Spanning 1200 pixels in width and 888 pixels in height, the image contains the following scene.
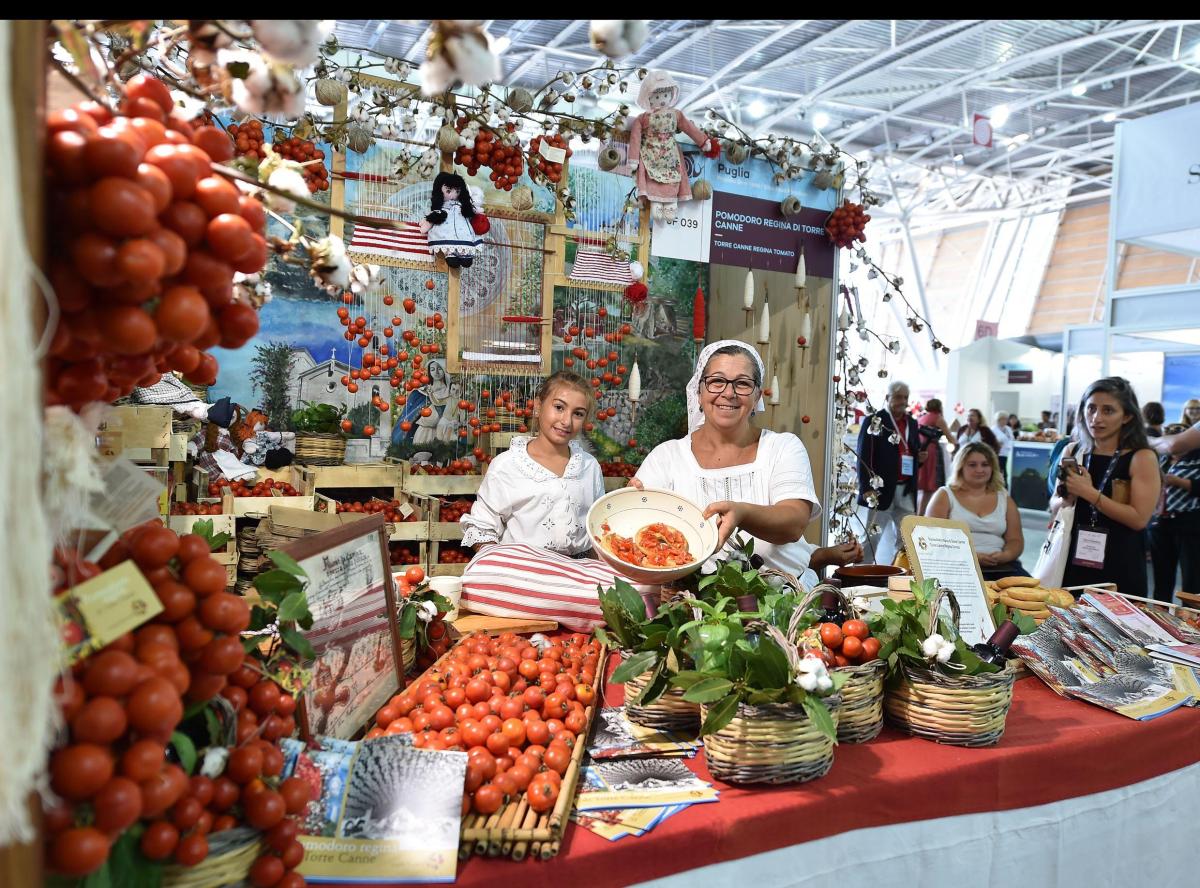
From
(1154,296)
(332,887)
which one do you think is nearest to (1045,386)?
(1154,296)

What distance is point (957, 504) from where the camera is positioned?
4.75 metres

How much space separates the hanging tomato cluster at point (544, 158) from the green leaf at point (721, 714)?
317cm

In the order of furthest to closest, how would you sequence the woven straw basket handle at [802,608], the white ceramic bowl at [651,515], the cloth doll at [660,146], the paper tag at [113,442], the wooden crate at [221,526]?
the cloth doll at [660,146] → the wooden crate at [221,526] → the paper tag at [113,442] → the white ceramic bowl at [651,515] → the woven straw basket handle at [802,608]

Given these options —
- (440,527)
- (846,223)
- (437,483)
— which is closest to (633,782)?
(440,527)

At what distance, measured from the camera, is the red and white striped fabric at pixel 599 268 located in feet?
14.5

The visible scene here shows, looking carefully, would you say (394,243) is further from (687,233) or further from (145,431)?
(687,233)

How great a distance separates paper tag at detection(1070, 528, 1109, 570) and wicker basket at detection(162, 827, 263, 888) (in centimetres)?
404

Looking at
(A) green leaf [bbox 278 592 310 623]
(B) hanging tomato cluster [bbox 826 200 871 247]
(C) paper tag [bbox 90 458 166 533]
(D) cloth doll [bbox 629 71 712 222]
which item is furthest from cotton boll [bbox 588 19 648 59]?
(B) hanging tomato cluster [bbox 826 200 871 247]

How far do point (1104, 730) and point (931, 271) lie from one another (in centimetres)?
2000

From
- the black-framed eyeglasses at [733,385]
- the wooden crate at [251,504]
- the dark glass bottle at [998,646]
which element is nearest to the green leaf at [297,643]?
the dark glass bottle at [998,646]

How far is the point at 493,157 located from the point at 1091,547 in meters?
3.41

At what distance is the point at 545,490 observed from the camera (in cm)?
366

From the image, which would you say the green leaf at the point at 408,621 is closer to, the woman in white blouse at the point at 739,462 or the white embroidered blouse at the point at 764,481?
the woman in white blouse at the point at 739,462

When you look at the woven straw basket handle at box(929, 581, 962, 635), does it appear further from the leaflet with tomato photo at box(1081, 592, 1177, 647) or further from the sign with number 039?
the sign with number 039
